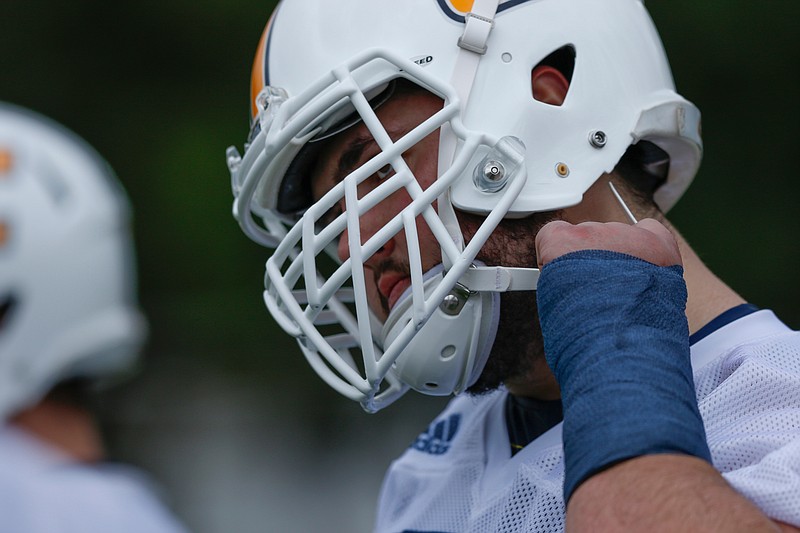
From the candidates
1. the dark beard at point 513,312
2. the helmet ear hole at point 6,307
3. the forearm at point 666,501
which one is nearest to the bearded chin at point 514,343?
the dark beard at point 513,312

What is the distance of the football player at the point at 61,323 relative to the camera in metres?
1.54

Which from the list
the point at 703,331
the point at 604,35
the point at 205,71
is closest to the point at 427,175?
the point at 604,35

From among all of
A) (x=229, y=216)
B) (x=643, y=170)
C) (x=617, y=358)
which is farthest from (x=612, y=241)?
(x=229, y=216)

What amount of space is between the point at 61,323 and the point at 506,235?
77cm

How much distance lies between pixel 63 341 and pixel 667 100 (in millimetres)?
1130

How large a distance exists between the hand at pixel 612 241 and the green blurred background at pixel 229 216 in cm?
386

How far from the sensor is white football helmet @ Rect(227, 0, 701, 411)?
161cm

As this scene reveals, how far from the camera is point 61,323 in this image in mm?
1793

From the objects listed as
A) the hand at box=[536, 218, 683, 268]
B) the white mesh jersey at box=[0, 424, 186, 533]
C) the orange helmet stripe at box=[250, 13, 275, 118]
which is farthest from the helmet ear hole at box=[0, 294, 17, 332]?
the hand at box=[536, 218, 683, 268]

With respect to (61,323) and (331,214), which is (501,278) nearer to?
(331,214)

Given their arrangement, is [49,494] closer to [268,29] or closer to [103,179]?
[103,179]

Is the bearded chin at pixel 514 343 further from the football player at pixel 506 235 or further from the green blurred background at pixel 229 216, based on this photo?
the green blurred background at pixel 229 216

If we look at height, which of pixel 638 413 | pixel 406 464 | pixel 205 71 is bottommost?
pixel 205 71

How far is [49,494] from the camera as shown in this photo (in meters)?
1.49
